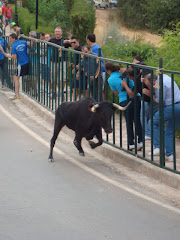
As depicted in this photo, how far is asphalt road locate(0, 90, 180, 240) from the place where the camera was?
7211 millimetres

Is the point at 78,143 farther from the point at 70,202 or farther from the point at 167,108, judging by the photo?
the point at 70,202

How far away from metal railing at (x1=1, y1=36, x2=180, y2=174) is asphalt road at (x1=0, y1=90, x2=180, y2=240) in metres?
0.71

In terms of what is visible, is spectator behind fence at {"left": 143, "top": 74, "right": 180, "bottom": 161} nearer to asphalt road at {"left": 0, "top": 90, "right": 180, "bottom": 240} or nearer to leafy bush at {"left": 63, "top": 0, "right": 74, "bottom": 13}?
asphalt road at {"left": 0, "top": 90, "right": 180, "bottom": 240}

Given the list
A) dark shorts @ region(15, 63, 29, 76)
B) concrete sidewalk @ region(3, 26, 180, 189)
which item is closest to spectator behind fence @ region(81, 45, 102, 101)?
concrete sidewalk @ region(3, 26, 180, 189)

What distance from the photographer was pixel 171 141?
388 inches

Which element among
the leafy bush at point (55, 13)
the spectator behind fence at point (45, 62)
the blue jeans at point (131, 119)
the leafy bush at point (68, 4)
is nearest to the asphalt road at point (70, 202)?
the blue jeans at point (131, 119)

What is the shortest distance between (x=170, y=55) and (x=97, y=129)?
19.1 feet

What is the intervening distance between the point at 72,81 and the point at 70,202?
5.23m

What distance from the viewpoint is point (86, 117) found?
10.6 m

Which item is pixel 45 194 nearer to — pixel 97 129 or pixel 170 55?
pixel 97 129

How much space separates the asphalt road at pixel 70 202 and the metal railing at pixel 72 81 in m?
0.71

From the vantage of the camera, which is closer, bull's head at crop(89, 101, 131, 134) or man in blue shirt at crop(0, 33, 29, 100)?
bull's head at crop(89, 101, 131, 134)

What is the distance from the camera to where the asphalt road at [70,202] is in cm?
721

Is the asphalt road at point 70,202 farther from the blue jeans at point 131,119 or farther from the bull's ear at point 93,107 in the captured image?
the bull's ear at point 93,107
